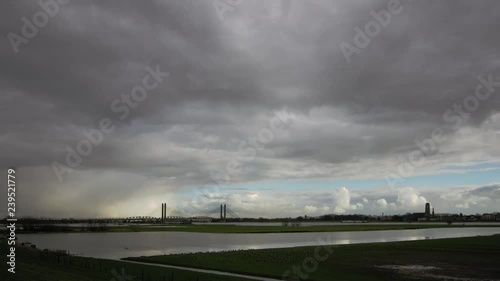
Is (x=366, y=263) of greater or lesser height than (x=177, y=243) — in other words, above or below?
above

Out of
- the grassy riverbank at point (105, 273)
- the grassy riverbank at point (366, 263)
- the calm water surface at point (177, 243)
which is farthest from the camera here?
the calm water surface at point (177, 243)

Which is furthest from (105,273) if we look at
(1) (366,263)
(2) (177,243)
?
(2) (177,243)

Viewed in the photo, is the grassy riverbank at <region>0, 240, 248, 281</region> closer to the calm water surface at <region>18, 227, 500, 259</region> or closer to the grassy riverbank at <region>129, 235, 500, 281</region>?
the grassy riverbank at <region>129, 235, 500, 281</region>

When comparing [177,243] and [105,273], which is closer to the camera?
[105,273]

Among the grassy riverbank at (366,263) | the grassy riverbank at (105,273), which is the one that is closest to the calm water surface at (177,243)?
the grassy riverbank at (366,263)

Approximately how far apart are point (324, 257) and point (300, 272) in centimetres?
1599

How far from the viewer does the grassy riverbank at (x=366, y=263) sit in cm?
4569

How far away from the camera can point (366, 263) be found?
182ft

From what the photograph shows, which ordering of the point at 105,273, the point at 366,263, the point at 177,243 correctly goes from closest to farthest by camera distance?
the point at 105,273, the point at 366,263, the point at 177,243

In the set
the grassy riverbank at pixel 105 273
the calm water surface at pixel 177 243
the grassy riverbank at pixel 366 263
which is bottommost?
the calm water surface at pixel 177 243

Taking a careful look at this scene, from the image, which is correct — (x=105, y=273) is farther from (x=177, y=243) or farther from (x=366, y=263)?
(x=177, y=243)

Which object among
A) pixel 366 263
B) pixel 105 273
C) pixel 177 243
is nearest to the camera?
pixel 105 273

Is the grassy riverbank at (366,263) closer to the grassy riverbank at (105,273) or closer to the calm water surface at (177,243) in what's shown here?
the grassy riverbank at (105,273)

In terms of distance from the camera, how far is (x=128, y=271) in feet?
154
